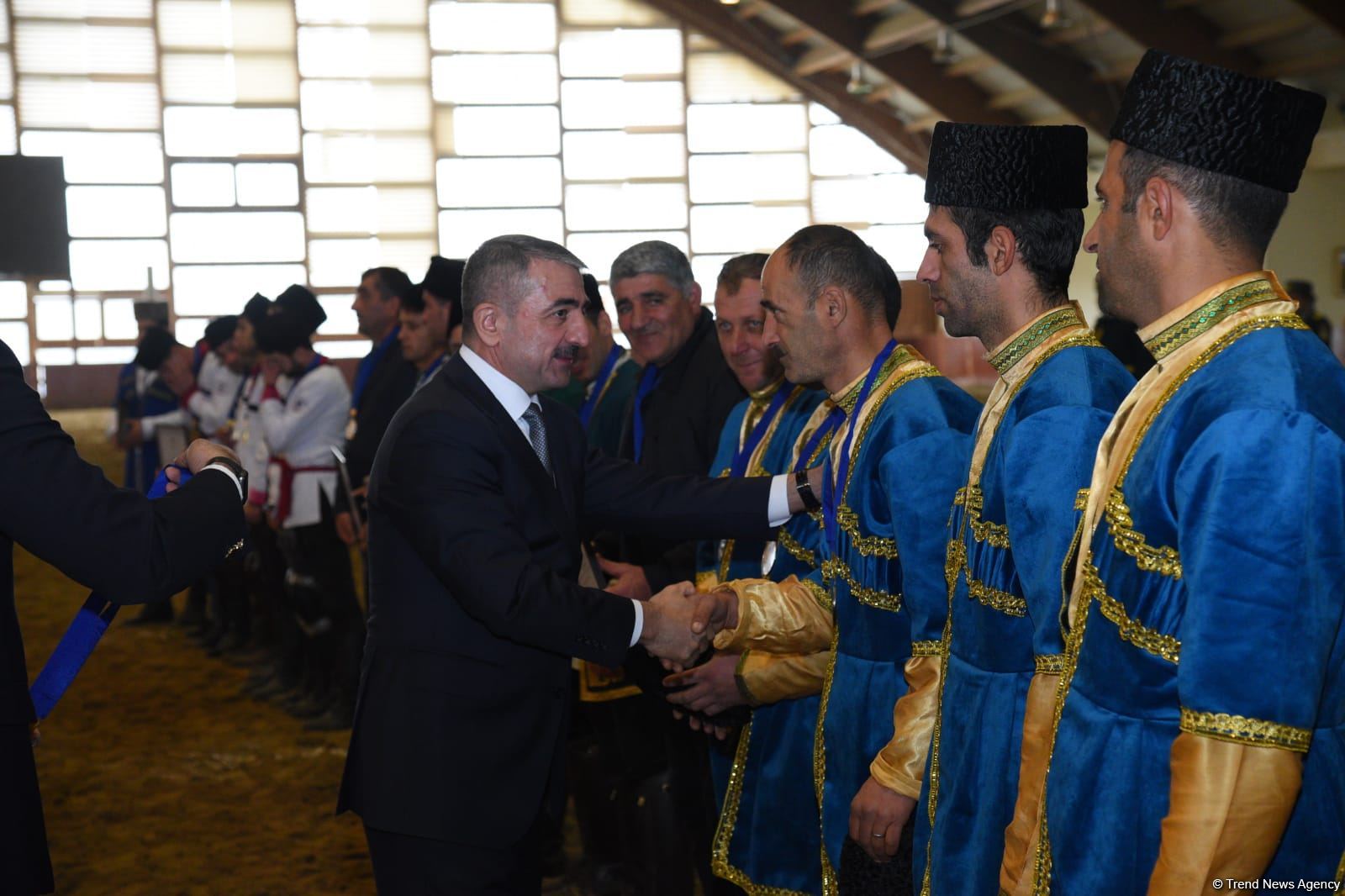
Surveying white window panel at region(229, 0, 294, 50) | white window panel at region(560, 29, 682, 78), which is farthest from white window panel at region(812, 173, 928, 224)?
white window panel at region(229, 0, 294, 50)

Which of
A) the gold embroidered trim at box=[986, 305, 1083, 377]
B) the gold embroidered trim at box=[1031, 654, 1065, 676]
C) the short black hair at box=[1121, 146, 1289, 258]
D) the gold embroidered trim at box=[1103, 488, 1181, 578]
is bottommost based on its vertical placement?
the gold embroidered trim at box=[1031, 654, 1065, 676]

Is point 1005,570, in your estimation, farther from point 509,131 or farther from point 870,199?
point 870,199

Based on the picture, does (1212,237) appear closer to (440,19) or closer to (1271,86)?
(1271,86)

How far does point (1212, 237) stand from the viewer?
136cm

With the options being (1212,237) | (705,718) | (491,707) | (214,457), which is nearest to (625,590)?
(705,718)

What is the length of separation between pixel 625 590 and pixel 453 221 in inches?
675

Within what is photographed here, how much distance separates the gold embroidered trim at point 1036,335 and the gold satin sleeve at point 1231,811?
801mm

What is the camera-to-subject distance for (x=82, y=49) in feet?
60.7

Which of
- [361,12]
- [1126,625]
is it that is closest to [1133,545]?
[1126,625]

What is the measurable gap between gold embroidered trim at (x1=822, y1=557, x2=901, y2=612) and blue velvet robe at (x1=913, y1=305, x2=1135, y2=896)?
0.88 ft

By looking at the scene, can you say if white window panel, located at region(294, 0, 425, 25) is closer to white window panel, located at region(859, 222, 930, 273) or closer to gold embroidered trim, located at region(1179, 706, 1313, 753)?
white window panel, located at region(859, 222, 930, 273)

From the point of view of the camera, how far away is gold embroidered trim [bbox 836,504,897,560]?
7.16 ft

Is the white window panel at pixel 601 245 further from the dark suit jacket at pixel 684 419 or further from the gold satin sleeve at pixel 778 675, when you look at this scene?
the gold satin sleeve at pixel 778 675

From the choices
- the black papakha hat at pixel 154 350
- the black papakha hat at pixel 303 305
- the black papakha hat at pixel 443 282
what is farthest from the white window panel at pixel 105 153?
the black papakha hat at pixel 443 282
